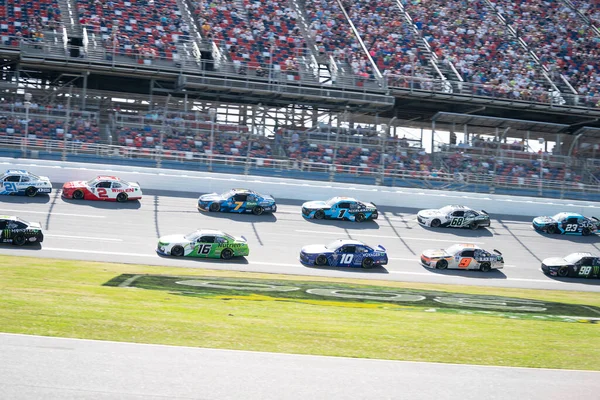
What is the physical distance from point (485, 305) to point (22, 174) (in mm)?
18599

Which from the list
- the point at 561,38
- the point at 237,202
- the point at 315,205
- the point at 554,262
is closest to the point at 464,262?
the point at 554,262

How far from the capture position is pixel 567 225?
1265 inches

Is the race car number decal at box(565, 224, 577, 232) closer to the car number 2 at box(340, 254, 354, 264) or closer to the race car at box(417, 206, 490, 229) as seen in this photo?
the race car at box(417, 206, 490, 229)

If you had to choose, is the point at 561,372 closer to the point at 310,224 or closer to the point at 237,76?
the point at 310,224

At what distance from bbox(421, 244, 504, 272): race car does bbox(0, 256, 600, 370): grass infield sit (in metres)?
5.17

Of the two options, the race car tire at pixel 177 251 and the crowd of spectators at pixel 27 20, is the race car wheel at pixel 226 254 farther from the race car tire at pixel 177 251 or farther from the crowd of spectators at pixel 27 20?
the crowd of spectators at pixel 27 20

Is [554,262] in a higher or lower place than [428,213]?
lower

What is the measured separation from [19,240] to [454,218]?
58.4 ft

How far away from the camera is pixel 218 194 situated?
3180cm

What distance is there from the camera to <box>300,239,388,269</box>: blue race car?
24.1 m

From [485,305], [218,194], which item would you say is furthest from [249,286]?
[218,194]

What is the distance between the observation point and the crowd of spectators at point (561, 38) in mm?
43938

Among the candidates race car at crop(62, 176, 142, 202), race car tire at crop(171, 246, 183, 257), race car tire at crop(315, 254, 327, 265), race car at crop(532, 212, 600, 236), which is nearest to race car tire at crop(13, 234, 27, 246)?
race car tire at crop(171, 246, 183, 257)

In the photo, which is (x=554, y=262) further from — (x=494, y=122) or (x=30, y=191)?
(x=30, y=191)
